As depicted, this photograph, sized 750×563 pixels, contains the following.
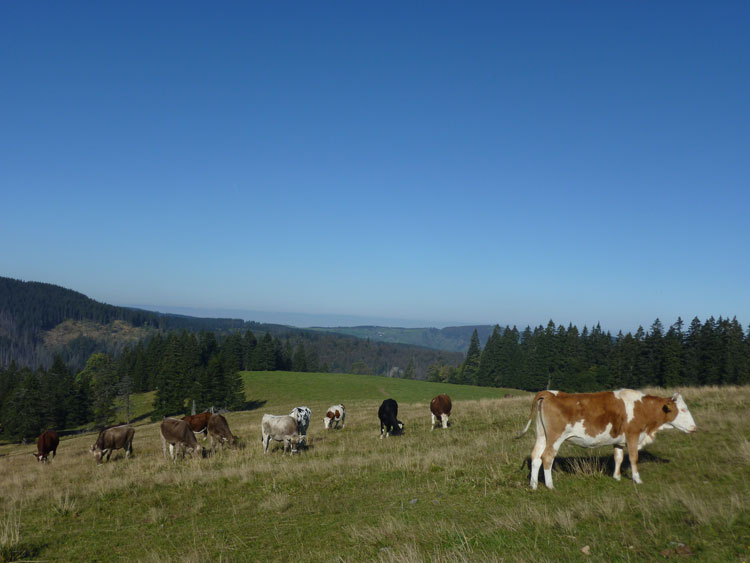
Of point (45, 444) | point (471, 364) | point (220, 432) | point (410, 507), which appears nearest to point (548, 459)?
point (410, 507)

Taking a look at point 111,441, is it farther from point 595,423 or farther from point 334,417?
A: point 595,423

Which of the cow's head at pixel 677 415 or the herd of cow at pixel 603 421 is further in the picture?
the cow's head at pixel 677 415

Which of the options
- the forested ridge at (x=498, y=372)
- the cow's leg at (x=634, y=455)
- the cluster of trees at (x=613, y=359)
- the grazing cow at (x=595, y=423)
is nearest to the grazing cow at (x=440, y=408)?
the grazing cow at (x=595, y=423)

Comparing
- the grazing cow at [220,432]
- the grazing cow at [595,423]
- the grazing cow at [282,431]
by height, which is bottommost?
the grazing cow at [220,432]

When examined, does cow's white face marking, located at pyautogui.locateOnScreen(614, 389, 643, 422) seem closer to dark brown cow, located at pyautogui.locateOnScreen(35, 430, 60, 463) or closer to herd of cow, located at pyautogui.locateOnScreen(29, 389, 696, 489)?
herd of cow, located at pyautogui.locateOnScreen(29, 389, 696, 489)

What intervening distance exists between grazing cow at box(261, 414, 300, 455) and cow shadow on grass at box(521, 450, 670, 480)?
978 cm

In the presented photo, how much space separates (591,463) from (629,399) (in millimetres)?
1932

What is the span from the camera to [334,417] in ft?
89.9

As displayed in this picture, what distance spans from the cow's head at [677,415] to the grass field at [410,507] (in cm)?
86

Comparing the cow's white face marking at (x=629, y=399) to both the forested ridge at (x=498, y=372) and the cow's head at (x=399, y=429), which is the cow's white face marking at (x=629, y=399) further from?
the forested ridge at (x=498, y=372)

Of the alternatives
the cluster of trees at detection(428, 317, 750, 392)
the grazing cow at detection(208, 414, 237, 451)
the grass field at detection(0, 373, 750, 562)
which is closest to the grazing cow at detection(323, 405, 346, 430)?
the grazing cow at detection(208, 414, 237, 451)

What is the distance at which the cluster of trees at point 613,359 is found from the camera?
199ft

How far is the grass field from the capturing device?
229 inches

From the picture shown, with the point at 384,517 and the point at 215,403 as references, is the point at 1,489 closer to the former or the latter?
the point at 384,517
